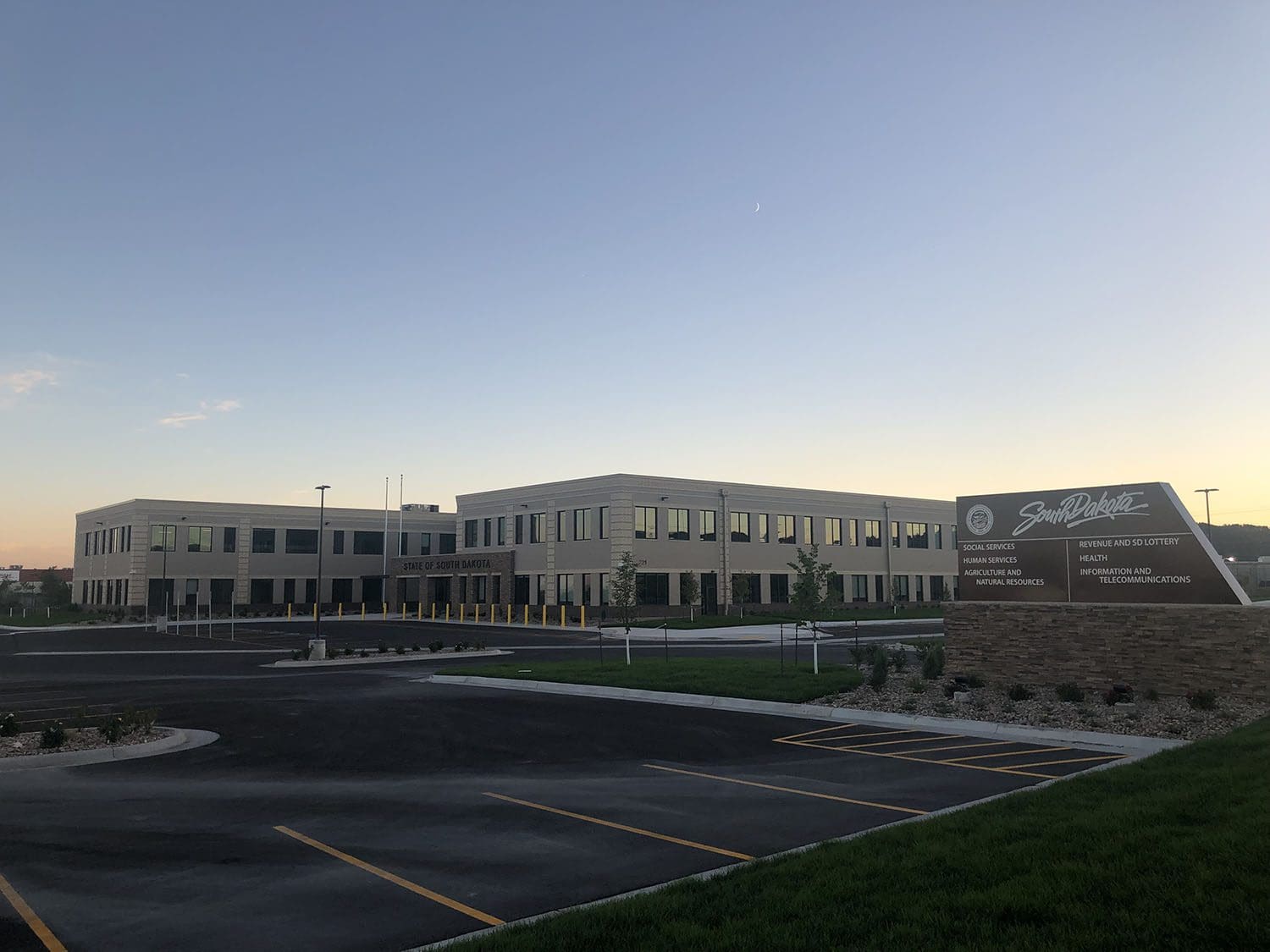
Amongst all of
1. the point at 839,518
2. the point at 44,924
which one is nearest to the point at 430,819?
the point at 44,924

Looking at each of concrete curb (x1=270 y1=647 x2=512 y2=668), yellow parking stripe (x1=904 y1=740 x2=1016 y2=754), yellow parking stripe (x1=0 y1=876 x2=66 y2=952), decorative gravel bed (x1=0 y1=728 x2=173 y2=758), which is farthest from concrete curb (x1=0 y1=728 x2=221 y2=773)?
concrete curb (x1=270 y1=647 x2=512 y2=668)

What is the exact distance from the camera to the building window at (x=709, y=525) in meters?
64.8

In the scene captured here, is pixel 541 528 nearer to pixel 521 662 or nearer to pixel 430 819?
pixel 521 662

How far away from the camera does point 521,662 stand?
3288 centimetres

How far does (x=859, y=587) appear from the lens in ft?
246

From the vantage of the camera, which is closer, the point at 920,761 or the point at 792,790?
the point at 792,790

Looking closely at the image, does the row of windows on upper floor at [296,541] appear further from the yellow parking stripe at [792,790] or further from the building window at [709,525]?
the yellow parking stripe at [792,790]

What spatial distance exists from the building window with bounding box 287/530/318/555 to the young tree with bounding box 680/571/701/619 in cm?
3855

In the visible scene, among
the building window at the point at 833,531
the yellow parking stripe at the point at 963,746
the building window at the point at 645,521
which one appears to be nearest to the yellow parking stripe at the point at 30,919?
the yellow parking stripe at the point at 963,746

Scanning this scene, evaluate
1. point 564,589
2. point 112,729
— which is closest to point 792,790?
point 112,729

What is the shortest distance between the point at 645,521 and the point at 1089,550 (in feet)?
136

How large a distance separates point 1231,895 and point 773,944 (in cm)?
316

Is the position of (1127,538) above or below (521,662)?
above

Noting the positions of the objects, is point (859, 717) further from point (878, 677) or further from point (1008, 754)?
point (1008, 754)
